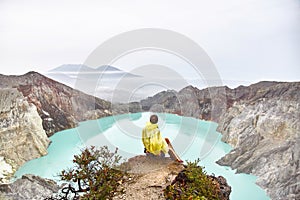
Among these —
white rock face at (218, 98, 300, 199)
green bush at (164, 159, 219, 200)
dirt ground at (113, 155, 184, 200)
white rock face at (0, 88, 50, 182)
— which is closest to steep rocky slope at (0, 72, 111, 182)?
white rock face at (0, 88, 50, 182)

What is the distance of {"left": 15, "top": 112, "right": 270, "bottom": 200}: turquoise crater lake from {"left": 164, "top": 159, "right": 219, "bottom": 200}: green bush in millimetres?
236

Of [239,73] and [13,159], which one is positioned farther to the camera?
[239,73]

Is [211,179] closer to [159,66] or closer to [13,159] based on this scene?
[159,66]

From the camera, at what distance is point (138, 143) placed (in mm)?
2250

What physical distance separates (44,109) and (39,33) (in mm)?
549

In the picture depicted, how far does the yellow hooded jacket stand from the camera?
2160 mm

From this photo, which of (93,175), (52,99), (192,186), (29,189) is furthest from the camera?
(52,99)

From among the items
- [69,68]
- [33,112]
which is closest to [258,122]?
[69,68]

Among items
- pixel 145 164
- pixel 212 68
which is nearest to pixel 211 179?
pixel 145 164

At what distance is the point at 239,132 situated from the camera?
7.71 ft

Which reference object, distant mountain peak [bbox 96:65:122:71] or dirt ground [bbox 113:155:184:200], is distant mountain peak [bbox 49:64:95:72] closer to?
A: distant mountain peak [bbox 96:65:122:71]

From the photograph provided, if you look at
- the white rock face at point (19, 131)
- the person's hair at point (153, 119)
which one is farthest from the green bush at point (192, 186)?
the white rock face at point (19, 131)

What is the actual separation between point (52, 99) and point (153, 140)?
798 millimetres

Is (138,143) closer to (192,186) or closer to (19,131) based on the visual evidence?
(192,186)
